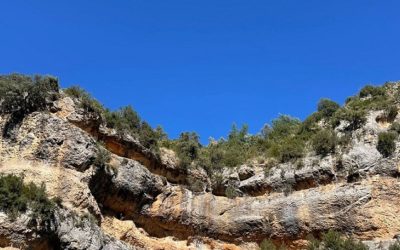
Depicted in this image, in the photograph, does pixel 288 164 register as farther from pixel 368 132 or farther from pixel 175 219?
pixel 175 219

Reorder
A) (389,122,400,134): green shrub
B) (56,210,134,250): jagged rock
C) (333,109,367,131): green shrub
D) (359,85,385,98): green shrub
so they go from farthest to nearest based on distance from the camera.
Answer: (359,85,385,98): green shrub, (333,109,367,131): green shrub, (389,122,400,134): green shrub, (56,210,134,250): jagged rock

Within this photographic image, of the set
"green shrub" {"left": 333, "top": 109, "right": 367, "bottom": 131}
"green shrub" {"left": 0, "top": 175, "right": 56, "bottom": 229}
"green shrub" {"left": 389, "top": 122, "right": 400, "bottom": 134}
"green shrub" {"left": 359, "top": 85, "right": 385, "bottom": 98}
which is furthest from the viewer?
"green shrub" {"left": 359, "top": 85, "right": 385, "bottom": 98}

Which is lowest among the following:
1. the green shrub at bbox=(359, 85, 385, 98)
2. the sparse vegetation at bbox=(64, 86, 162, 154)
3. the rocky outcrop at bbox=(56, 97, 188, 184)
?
the rocky outcrop at bbox=(56, 97, 188, 184)

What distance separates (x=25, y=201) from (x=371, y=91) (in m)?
20.2

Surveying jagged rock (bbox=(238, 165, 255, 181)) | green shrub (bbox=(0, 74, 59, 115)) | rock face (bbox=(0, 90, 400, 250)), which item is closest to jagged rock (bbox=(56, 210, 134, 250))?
rock face (bbox=(0, 90, 400, 250))

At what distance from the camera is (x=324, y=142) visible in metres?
25.3

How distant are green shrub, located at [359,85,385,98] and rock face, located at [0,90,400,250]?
144 inches

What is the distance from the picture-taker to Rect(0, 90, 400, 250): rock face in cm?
1975

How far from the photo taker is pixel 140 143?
2519 cm

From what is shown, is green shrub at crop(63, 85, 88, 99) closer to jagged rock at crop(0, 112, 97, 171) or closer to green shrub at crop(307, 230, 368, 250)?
jagged rock at crop(0, 112, 97, 171)

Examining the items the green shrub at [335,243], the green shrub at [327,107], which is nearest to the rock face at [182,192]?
the green shrub at [335,243]

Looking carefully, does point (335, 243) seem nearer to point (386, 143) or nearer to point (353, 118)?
point (386, 143)

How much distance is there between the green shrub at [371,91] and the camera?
1117 inches

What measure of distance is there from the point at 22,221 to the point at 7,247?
0.95 metres
